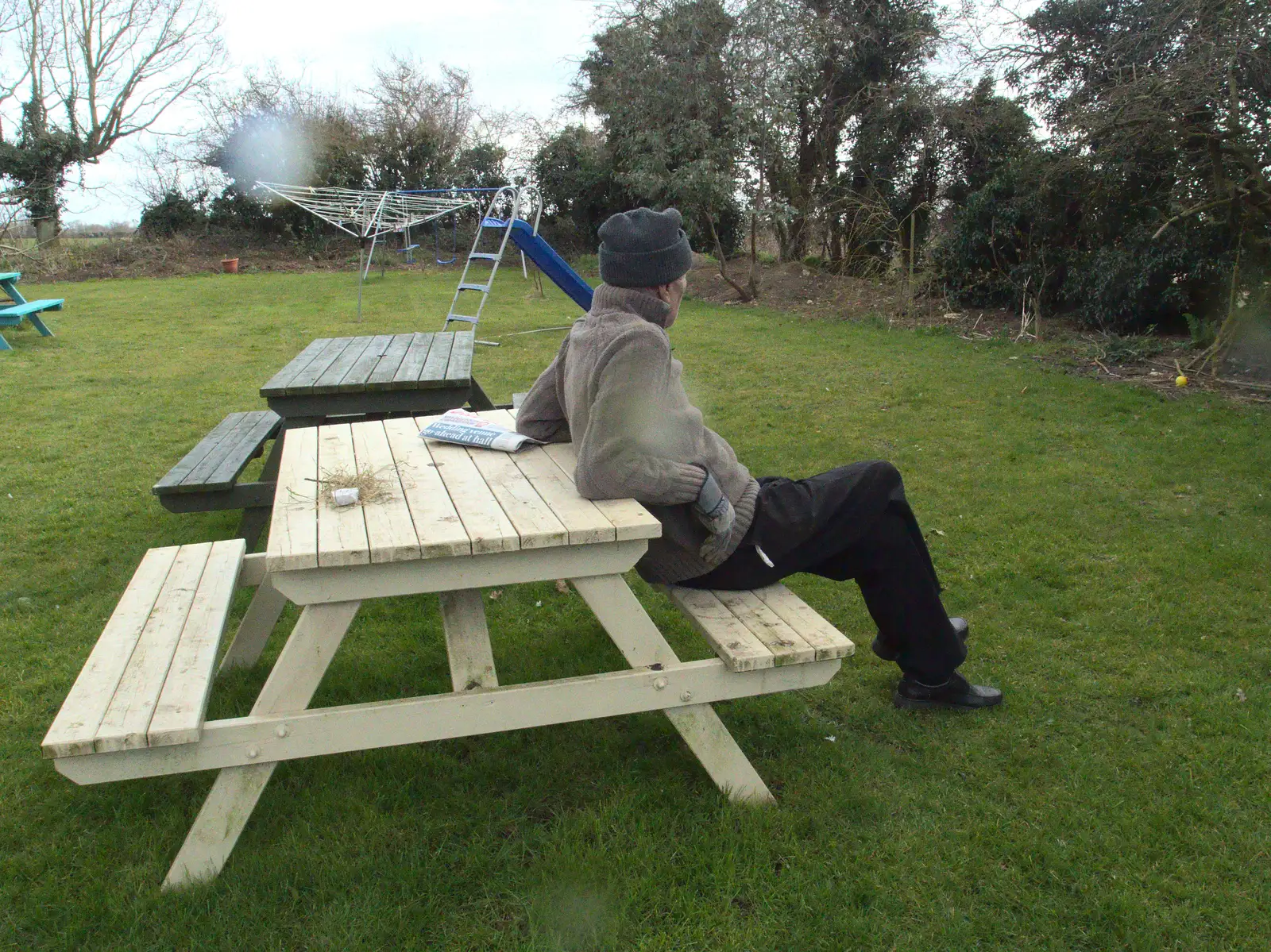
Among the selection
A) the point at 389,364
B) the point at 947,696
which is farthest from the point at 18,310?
the point at 947,696

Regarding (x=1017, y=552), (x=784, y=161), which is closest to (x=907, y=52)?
(x=784, y=161)

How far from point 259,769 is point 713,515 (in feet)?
4.08

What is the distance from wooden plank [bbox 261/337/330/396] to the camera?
13.9ft

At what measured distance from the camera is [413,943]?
2068mm

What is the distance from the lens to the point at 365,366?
484cm

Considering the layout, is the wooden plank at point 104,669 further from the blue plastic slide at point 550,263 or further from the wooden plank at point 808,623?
the blue plastic slide at point 550,263

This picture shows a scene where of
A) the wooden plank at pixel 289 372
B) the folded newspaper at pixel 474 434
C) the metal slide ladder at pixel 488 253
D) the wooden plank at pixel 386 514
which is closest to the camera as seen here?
the wooden plank at pixel 386 514

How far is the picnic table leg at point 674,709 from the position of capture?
2258 millimetres

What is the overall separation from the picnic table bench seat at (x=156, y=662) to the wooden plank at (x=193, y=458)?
2.78 feet

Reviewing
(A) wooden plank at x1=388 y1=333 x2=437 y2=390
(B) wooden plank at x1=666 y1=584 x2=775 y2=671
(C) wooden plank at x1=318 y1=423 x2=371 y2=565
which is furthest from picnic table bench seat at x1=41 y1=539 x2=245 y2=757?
(A) wooden plank at x1=388 y1=333 x2=437 y2=390

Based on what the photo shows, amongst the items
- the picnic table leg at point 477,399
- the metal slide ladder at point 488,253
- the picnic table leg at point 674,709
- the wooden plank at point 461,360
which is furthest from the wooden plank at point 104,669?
the metal slide ladder at point 488,253

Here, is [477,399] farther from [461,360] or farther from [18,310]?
[18,310]

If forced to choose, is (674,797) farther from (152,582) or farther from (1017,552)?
(1017,552)

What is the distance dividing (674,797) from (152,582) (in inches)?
64.1
